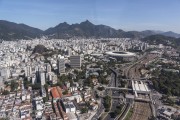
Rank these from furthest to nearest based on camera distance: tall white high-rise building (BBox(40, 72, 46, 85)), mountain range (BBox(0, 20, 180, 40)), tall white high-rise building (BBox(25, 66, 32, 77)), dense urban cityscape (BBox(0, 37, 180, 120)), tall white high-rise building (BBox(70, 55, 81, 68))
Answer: mountain range (BBox(0, 20, 180, 40)), tall white high-rise building (BBox(70, 55, 81, 68)), tall white high-rise building (BBox(25, 66, 32, 77)), tall white high-rise building (BBox(40, 72, 46, 85)), dense urban cityscape (BBox(0, 37, 180, 120))

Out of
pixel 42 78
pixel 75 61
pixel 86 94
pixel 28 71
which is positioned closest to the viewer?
pixel 86 94

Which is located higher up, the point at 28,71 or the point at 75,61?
the point at 75,61

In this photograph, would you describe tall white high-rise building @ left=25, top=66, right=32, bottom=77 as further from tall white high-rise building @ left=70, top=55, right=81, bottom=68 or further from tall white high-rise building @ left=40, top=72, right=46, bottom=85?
tall white high-rise building @ left=70, top=55, right=81, bottom=68

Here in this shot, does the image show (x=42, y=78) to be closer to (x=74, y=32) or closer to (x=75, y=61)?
(x=75, y=61)

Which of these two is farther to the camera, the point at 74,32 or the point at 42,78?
the point at 74,32

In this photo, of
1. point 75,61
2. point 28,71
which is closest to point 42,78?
point 28,71

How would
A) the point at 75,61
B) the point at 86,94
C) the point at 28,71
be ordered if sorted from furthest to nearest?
the point at 75,61
the point at 28,71
the point at 86,94

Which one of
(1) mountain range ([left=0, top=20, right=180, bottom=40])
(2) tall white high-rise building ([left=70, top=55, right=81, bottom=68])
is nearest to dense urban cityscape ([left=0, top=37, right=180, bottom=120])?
(2) tall white high-rise building ([left=70, top=55, right=81, bottom=68])

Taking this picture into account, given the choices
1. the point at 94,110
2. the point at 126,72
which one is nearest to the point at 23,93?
the point at 94,110

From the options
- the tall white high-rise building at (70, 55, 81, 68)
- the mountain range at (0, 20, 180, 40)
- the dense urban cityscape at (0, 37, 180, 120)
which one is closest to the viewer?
the dense urban cityscape at (0, 37, 180, 120)

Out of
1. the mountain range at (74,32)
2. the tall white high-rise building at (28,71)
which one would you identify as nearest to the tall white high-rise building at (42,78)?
the tall white high-rise building at (28,71)

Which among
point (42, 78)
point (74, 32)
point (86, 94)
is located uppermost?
point (74, 32)
